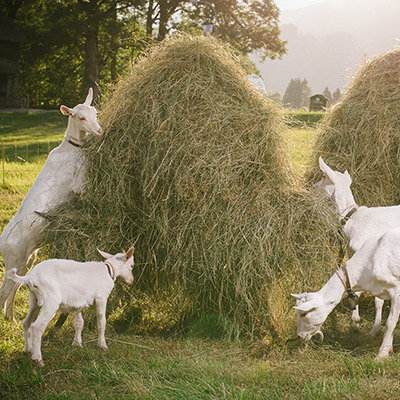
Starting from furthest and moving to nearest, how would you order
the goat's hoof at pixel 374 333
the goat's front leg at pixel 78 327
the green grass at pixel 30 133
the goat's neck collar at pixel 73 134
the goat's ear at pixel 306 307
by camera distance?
the green grass at pixel 30 133 < the goat's neck collar at pixel 73 134 < the goat's hoof at pixel 374 333 < the goat's front leg at pixel 78 327 < the goat's ear at pixel 306 307

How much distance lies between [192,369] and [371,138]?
362 cm

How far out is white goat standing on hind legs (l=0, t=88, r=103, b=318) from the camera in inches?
211

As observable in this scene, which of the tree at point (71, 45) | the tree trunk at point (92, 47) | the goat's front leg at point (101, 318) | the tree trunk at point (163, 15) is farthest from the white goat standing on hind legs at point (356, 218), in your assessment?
the tree trunk at point (163, 15)

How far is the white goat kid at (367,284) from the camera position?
14.8 ft

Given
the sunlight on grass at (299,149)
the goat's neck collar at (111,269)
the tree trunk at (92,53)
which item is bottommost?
the goat's neck collar at (111,269)

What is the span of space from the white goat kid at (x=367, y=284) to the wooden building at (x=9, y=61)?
25643mm

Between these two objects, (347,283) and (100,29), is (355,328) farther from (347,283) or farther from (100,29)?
(100,29)

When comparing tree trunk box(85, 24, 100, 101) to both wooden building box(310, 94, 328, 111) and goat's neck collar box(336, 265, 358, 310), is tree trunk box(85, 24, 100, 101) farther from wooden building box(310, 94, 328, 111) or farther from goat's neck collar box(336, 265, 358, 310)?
goat's neck collar box(336, 265, 358, 310)

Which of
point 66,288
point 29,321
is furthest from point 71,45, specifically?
point 66,288

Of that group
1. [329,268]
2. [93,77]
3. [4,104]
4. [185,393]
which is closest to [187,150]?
[329,268]

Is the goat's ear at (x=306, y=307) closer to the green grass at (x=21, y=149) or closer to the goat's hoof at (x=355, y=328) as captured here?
the goat's hoof at (x=355, y=328)

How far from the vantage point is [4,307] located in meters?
5.51

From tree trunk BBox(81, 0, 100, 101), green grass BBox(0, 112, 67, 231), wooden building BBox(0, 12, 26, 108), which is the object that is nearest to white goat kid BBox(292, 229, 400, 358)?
green grass BBox(0, 112, 67, 231)

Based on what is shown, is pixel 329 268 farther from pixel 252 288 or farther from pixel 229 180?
pixel 229 180
